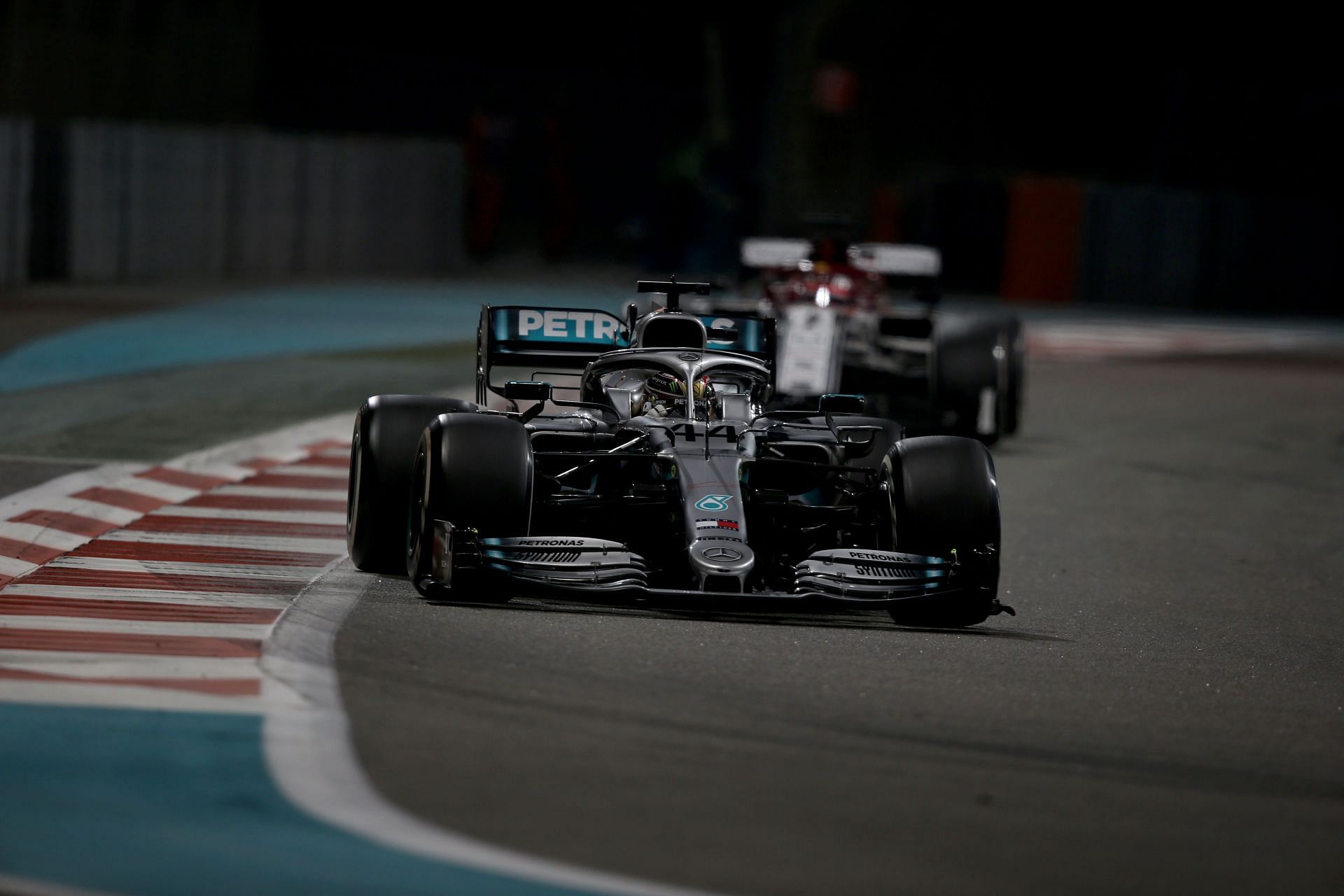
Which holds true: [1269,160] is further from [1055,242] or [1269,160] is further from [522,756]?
[522,756]

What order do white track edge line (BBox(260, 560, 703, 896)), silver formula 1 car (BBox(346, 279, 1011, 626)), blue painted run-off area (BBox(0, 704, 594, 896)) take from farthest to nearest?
silver formula 1 car (BBox(346, 279, 1011, 626)), white track edge line (BBox(260, 560, 703, 896)), blue painted run-off area (BBox(0, 704, 594, 896))

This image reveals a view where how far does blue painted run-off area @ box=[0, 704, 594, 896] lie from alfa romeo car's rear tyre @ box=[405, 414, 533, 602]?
5.98 ft

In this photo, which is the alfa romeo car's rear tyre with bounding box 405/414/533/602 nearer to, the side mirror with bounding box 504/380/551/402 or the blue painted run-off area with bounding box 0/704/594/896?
the side mirror with bounding box 504/380/551/402

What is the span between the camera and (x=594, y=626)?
742cm

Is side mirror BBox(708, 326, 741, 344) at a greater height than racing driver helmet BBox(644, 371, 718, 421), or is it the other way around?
side mirror BBox(708, 326, 741, 344)

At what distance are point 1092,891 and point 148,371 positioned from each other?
12.7 metres

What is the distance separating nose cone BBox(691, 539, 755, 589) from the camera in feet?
24.1

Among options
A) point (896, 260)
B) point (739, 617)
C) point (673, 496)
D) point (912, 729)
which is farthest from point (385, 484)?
point (896, 260)

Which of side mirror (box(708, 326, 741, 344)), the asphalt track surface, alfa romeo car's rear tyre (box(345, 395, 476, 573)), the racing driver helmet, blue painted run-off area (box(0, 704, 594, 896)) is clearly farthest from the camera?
side mirror (box(708, 326, 741, 344))

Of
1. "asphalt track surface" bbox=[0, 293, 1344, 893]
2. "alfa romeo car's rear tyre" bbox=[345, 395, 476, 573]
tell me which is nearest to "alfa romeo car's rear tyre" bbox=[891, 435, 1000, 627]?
"asphalt track surface" bbox=[0, 293, 1344, 893]

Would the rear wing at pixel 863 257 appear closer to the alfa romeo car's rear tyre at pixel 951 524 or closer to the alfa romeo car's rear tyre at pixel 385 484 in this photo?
the alfa romeo car's rear tyre at pixel 385 484

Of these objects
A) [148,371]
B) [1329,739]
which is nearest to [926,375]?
[148,371]

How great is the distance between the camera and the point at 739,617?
7812 mm

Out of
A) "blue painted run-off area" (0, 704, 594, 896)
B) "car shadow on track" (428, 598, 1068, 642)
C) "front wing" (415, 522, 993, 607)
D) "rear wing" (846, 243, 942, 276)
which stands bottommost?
"car shadow on track" (428, 598, 1068, 642)
